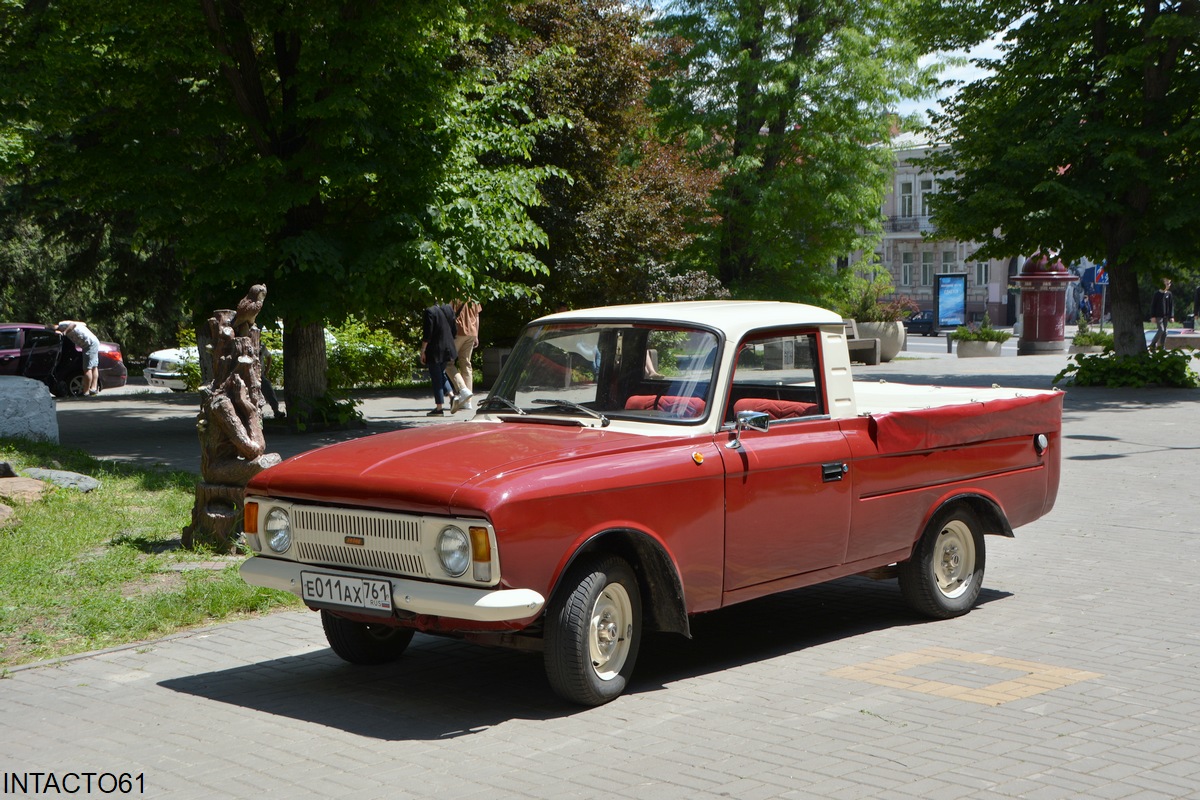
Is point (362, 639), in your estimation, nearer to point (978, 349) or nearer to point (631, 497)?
point (631, 497)

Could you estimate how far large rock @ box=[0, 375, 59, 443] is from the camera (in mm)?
15977

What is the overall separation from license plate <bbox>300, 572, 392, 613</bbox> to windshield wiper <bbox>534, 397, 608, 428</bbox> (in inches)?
58.9

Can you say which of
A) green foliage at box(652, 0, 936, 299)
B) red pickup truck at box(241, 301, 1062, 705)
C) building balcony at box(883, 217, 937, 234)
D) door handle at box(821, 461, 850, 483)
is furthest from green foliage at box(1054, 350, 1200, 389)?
building balcony at box(883, 217, 937, 234)

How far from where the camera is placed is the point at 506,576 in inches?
215

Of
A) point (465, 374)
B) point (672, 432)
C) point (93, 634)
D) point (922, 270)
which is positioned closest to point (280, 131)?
point (465, 374)

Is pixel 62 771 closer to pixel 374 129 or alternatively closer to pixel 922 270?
pixel 374 129

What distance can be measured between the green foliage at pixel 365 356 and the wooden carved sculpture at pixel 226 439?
57.4 feet

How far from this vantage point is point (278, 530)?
6.27 m

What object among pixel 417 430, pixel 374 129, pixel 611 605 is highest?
pixel 374 129

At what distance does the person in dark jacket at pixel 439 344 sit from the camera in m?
20.9

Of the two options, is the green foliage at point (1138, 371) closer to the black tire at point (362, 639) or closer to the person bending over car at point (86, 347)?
the person bending over car at point (86, 347)

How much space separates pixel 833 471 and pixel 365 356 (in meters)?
22.3

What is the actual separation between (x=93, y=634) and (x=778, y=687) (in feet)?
13.1

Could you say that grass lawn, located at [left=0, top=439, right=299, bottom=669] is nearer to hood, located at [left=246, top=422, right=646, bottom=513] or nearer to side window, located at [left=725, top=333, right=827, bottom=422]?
hood, located at [left=246, top=422, right=646, bottom=513]
